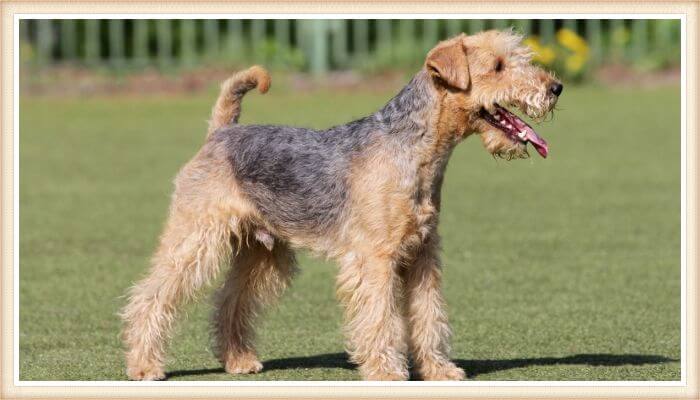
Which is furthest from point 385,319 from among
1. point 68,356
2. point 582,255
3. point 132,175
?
point 132,175

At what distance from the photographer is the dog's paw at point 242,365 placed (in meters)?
8.26

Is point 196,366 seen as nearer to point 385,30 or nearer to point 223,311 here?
point 223,311


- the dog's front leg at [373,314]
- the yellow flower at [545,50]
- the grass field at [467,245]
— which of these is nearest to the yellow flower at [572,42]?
the yellow flower at [545,50]

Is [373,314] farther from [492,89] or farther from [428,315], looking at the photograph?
A: [492,89]

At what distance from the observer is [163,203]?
15992 millimetres

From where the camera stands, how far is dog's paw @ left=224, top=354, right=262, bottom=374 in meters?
8.26

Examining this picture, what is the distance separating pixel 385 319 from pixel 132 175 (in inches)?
446

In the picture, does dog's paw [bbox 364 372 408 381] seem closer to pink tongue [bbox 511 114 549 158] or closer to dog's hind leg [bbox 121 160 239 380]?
dog's hind leg [bbox 121 160 239 380]

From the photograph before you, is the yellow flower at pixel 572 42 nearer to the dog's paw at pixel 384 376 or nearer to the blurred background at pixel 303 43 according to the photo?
the blurred background at pixel 303 43

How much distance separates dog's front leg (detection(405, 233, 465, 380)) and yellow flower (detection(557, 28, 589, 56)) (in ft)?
58.5

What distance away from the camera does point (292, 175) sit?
7.83 metres

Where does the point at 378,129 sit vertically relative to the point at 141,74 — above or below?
above

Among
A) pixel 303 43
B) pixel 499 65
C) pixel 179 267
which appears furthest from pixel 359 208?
pixel 303 43

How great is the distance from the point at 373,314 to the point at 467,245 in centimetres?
587
